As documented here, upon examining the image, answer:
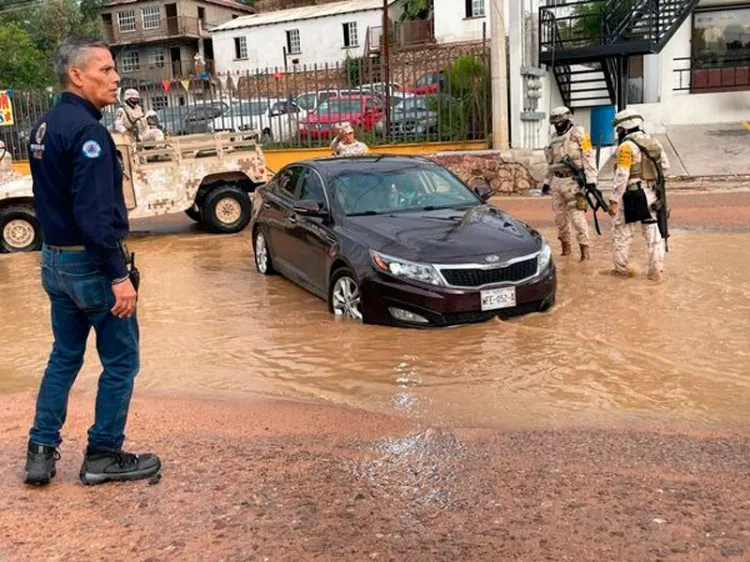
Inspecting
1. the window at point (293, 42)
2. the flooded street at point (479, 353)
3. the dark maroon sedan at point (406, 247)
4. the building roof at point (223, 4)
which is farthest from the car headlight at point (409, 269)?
the building roof at point (223, 4)

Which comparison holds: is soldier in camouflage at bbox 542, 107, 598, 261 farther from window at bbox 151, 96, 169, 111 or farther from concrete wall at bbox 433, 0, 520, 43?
concrete wall at bbox 433, 0, 520, 43

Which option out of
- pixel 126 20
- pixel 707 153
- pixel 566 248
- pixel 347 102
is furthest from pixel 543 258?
pixel 126 20

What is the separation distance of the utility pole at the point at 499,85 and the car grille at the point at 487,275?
31.4 ft

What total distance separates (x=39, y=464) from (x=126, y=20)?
50807mm

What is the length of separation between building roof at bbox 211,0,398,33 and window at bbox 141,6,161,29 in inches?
266

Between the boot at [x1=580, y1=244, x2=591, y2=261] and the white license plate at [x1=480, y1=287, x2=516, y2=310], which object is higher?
the white license plate at [x1=480, y1=287, x2=516, y2=310]

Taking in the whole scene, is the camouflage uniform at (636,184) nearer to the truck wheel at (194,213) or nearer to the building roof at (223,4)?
the truck wheel at (194,213)

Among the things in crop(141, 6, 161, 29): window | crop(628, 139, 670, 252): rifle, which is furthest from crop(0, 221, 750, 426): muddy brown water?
crop(141, 6, 161, 29): window

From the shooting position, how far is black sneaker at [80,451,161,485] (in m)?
3.72

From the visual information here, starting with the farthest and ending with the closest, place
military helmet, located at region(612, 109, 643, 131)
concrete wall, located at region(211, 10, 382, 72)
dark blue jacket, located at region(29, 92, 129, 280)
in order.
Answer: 1. concrete wall, located at region(211, 10, 382, 72)
2. military helmet, located at region(612, 109, 643, 131)
3. dark blue jacket, located at region(29, 92, 129, 280)

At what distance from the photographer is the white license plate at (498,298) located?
20.4 ft

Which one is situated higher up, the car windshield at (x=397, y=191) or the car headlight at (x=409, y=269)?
the car windshield at (x=397, y=191)

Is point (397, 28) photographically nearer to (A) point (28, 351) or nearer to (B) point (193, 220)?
(B) point (193, 220)

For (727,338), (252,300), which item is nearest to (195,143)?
(252,300)
